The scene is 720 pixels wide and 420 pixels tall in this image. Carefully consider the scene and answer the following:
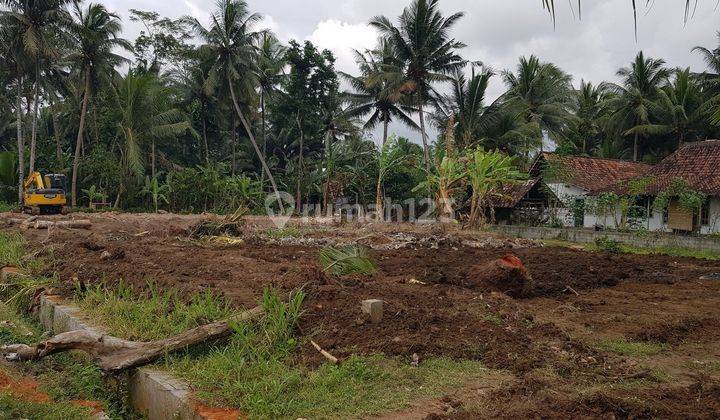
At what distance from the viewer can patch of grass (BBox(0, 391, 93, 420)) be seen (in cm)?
373

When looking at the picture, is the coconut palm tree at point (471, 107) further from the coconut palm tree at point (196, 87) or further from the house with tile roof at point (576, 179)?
the coconut palm tree at point (196, 87)

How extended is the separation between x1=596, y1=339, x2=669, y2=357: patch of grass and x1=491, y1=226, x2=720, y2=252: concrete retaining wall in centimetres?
1221

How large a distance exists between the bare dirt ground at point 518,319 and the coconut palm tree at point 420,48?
59.7 feet

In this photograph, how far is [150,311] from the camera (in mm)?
Result: 5555

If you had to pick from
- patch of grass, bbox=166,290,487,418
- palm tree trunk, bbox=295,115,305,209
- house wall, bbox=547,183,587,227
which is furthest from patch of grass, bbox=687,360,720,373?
palm tree trunk, bbox=295,115,305,209

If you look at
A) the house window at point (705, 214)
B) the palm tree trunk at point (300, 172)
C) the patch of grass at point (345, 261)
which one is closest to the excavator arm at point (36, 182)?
the palm tree trunk at point (300, 172)

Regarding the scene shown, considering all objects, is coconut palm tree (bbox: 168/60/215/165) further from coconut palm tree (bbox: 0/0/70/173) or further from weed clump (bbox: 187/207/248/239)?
weed clump (bbox: 187/207/248/239)

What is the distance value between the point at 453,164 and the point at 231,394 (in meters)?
17.5

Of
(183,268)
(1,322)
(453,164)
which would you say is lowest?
(1,322)

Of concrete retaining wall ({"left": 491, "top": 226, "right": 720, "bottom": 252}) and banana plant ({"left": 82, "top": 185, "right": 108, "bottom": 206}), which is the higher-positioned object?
banana plant ({"left": 82, "top": 185, "right": 108, "bottom": 206})

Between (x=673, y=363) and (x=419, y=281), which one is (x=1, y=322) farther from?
(x=673, y=363)

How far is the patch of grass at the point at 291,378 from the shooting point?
3779mm

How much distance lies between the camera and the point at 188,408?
378 centimetres

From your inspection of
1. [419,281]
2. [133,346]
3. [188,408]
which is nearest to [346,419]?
[188,408]
